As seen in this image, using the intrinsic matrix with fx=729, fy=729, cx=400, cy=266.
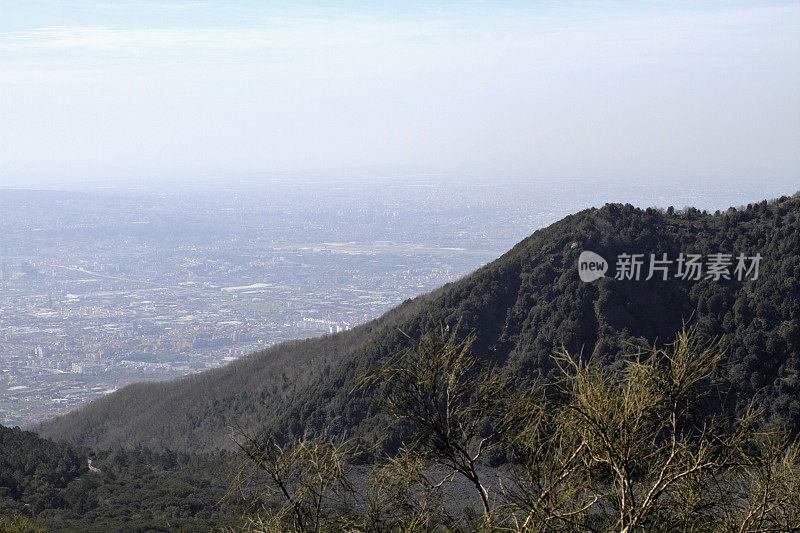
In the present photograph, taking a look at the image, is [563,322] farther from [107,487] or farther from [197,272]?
[197,272]

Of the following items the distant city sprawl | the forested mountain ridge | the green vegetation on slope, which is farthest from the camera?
the distant city sprawl

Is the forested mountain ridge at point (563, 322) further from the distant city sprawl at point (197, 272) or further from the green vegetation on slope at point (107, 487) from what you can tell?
the distant city sprawl at point (197, 272)

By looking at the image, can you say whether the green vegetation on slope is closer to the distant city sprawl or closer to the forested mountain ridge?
the forested mountain ridge

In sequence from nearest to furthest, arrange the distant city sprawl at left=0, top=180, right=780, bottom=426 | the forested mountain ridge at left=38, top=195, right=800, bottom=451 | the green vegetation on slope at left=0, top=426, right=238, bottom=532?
1. the green vegetation on slope at left=0, top=426, right=238, bottom=532
2. the forested mountain ridge at left=38, top=195, right=800, bottom=451
3. the distant city sprawl at left=0, top=180, right=780, bottom=426

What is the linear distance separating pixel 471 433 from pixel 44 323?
112m

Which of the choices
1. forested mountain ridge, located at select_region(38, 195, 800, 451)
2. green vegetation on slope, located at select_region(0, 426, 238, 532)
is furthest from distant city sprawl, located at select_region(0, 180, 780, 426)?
green vegetation on slope, located at select_region(0, 426, 238, 532)

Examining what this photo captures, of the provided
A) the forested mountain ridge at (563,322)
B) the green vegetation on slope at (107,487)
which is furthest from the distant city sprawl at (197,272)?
the green vegetation on slope at (107,487)

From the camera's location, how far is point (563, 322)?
27500 mm

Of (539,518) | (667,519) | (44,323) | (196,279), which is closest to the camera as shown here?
(539,518)

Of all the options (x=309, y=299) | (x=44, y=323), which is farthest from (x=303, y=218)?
(x=44, y=323)

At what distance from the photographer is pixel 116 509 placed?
72.4ft

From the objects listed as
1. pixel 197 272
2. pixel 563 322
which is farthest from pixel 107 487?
pixel 197 272

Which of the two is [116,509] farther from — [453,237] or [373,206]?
[373,206]

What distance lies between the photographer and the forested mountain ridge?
2458cm
